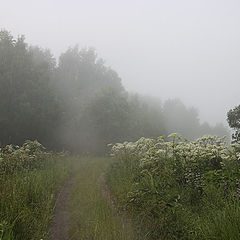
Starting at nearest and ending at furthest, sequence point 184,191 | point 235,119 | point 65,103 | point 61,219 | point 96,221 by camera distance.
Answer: point 96,221 < point 61,219 < point 184,191 < point 235,119 < point 65,103

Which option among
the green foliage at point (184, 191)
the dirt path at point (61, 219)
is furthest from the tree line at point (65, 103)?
the green foliage at point (184, 191)

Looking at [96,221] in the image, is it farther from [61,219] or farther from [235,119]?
[235,119]

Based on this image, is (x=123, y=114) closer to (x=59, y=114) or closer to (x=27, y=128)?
(x=59, y=114)

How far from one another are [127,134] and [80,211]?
30301 mm

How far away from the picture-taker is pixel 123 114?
3478 cm

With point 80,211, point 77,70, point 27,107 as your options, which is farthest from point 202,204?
point 77,70

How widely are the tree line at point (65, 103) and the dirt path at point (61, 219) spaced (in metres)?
10.2

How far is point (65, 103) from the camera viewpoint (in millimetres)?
33969

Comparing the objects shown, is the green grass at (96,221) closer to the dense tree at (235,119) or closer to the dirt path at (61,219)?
the dirt path at (61,219)

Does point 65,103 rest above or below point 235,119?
above

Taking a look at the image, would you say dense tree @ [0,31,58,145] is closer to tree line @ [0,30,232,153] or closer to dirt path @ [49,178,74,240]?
tree line @ [0,30,232,153]

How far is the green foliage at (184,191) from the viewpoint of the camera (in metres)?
4.52

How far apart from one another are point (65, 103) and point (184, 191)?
95.3 feet

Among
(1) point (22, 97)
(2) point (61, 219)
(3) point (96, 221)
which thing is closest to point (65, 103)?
(1) point (22, 97)
